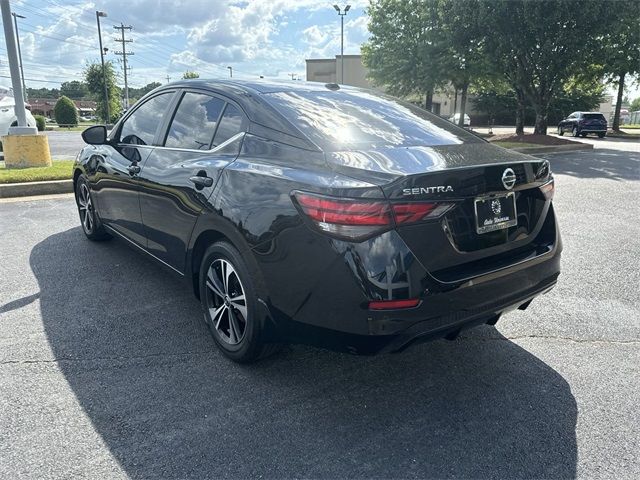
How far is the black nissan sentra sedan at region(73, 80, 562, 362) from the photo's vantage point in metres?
2.21

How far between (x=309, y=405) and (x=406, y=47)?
24.7 meters

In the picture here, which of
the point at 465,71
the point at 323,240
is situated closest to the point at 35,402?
the point at 323,240

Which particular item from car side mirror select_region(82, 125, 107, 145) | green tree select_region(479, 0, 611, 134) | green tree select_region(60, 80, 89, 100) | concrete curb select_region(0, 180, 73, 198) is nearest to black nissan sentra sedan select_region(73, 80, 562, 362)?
car side mirror select_region(82, 125, 107, 145)

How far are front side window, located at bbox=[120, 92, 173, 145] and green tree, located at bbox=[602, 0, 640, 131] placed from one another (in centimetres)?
1932

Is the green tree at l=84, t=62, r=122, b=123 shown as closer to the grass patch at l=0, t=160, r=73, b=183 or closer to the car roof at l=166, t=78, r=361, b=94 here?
the grass patch at l=0, t=160, r=73, b=183

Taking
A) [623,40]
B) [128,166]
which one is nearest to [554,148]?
[623,40]

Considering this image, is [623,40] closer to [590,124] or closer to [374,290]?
[590,124]

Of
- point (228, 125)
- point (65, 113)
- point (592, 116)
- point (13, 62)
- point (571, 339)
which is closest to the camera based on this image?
point (228, 125)

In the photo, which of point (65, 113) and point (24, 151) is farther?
point (65, 113)

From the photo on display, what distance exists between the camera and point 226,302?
9.77 ft

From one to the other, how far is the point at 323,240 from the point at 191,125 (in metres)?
1.72

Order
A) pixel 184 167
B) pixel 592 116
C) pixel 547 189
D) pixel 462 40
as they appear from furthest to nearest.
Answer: pixel 592 116
pixel 462 40
pixel 184 167
pixel 547 189

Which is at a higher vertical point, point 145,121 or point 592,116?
point 145,121

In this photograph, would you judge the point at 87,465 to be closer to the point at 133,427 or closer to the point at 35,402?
the point at 133,427
